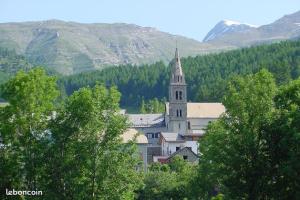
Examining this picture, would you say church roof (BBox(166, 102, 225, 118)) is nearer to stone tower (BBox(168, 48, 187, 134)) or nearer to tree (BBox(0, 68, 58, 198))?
stone tower (BBox(168, 48, 187, 134))

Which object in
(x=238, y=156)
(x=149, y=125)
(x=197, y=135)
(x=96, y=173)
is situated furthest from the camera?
(x=149, y=125)

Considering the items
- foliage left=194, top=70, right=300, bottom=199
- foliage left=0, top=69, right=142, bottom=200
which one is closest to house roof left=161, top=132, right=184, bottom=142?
foliage left=194, top=70, right=300, bottom=199

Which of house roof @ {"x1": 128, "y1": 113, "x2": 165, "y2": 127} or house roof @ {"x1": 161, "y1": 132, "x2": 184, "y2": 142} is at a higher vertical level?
house roof @ {"x1": 128, "y1": 113, "x2": 165, "y2": 127}

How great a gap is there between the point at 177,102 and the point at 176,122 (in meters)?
4.12

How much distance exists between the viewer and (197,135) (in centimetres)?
12681

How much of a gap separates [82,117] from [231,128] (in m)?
9.92

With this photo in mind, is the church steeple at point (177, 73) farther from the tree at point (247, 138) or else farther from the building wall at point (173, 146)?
the tree at point (247, 138)

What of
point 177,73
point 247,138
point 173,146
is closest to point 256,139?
point 247,138

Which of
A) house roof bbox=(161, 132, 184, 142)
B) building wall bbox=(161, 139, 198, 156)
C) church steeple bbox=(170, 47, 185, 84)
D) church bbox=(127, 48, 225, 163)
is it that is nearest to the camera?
building wall bbox=(161, 139, 198, 156)

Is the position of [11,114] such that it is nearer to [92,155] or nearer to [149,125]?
[92,155]

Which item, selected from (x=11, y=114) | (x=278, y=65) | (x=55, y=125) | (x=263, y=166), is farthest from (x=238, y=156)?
(x=278, y=65)

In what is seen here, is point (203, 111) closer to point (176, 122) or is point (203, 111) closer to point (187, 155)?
point (176, 122)

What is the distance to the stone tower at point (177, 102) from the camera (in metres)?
129

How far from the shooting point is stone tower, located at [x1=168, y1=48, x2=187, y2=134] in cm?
12938
